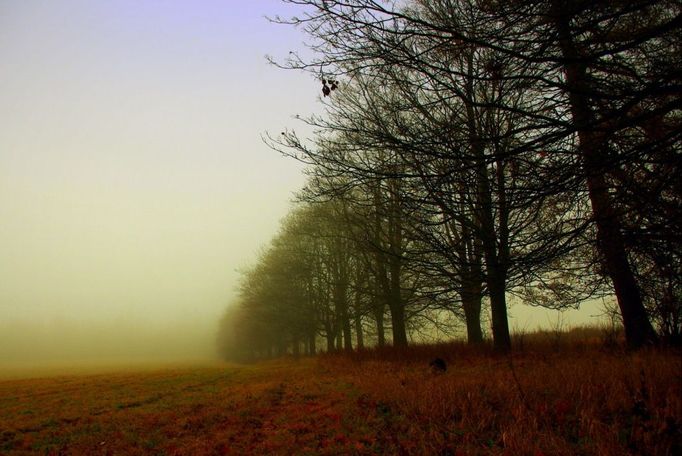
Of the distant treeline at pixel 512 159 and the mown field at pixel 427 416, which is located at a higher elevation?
the distant treeline at pixel 512 159

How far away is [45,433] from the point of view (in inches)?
336

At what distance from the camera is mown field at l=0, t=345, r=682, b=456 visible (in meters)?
3.79

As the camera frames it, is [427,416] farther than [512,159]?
Yes

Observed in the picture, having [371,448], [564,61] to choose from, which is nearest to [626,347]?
[371,448]

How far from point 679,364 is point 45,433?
11.8 m

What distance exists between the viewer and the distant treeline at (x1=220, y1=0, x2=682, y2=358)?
3.25m

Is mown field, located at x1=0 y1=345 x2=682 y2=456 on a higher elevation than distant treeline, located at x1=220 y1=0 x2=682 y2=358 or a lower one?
lower

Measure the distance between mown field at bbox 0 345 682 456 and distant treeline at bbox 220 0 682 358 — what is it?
4.67ft

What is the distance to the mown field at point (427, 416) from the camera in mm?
3789

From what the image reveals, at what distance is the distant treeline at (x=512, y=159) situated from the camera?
128 inches

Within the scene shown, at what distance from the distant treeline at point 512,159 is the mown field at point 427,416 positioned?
4.67ft

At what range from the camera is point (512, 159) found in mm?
3305

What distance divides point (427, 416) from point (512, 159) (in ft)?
11.7

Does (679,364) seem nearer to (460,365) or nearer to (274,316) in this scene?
(460,365)
